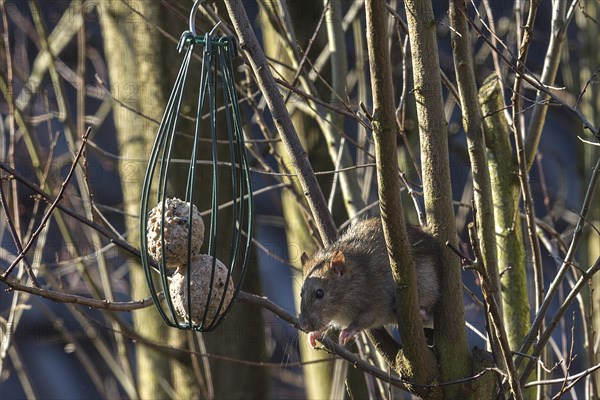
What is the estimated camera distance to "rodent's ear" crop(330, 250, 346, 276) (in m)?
3.33

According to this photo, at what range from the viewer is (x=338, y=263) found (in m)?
3.37

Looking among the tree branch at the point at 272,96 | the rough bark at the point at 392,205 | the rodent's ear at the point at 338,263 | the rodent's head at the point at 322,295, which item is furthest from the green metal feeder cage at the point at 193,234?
the rodent's head at the point at 322,295

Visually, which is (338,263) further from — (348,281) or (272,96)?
(272,96)

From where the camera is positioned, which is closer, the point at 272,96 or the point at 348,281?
the point at 272,96

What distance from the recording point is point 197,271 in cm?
249

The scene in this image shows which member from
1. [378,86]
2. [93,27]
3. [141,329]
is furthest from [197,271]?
[93,27]

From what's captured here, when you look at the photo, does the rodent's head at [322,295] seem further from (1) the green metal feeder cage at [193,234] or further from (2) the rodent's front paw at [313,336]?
(1) the green metal feeder cage at [193,234]

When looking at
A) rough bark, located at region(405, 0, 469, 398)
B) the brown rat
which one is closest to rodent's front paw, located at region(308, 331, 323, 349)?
the brown rat

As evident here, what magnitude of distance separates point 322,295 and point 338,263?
26cm

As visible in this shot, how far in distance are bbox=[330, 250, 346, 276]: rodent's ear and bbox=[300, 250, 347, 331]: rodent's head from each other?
4cm

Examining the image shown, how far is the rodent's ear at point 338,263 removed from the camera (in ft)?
10.9

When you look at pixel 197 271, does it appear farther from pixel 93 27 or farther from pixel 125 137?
pixel 93 27

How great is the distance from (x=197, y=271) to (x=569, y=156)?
6.81 meters

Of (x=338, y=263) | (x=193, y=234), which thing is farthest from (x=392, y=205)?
(x=338, y=263)
